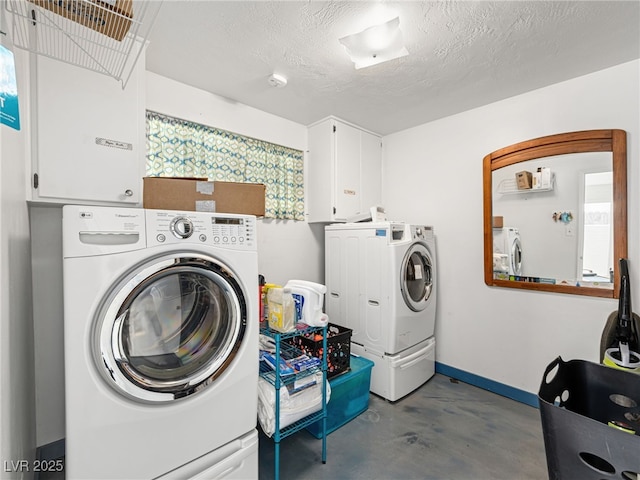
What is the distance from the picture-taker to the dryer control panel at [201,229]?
1146 millimetres

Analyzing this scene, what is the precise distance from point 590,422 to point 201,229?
1.38 m

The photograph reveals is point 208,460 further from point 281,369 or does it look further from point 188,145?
point 188,145

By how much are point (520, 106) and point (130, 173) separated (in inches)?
112

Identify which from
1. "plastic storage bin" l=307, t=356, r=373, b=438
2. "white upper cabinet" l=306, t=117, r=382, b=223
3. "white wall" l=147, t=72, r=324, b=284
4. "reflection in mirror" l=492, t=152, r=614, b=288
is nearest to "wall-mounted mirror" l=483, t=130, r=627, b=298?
"reflection in mirror" l=492, t=152, r=614, b=288

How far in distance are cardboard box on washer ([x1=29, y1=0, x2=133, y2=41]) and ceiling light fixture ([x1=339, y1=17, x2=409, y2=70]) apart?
1.01 metres

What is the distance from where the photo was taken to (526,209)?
7.95 feet

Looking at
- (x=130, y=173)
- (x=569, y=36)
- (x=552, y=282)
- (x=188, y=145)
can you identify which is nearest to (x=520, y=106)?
(x=569, y=36)

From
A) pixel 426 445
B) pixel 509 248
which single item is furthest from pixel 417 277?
pixel 426 445

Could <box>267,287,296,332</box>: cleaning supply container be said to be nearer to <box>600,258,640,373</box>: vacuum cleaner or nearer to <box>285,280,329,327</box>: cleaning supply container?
<box>285,280,329,327</box>: cleaning supply container

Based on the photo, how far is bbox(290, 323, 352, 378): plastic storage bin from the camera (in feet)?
6.37

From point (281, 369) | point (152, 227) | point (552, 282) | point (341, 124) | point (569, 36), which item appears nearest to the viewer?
point (152, 227)

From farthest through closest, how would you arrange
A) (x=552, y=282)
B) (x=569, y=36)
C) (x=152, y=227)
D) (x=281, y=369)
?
(x=552, y=282) → (x=569, y=36) → (x=281, y=369) → (x=152, y=227)

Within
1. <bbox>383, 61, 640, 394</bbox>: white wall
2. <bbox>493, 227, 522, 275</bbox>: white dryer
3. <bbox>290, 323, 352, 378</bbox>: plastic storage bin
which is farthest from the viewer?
<bbox>493, 227, 522, 275</bbox>: white dryer

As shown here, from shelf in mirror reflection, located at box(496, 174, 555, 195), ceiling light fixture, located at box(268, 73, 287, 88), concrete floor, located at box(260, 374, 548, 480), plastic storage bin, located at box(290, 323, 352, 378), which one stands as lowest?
concrete floor, located at box(260, 374, 548, 480)
